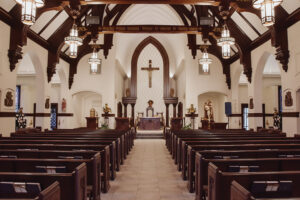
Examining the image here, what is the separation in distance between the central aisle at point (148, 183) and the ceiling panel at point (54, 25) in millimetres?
8006

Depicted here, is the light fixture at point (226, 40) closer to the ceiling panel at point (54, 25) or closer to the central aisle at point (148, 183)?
the central aisle at point (148, 183)

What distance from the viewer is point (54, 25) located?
12.4 metres

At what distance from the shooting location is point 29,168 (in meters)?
3.34

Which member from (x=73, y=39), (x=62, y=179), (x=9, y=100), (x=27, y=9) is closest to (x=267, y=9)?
(x=27, y=9)

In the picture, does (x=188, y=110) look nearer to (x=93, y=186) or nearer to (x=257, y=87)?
(x=257, y=87)

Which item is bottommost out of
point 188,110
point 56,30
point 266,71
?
point 188,110

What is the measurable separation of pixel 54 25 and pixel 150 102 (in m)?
12.0

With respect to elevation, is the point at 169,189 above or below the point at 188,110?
below

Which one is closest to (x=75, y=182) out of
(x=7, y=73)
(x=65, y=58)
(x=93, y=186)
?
(x=93, y=186)

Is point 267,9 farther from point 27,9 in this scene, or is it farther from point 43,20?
point 43,20

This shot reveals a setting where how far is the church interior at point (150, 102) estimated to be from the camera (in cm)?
318

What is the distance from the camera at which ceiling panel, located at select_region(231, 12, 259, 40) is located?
12086 mm

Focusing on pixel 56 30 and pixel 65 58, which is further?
pixel 65 58

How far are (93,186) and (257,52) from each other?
11041mm
